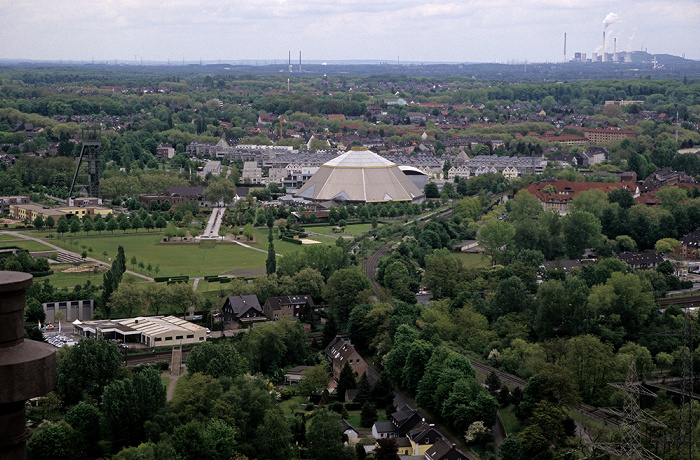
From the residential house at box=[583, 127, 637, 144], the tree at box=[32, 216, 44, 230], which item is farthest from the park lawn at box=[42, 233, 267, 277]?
the residential house at box=[583, 127, 637, 144]

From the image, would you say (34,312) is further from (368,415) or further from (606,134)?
(606,134)

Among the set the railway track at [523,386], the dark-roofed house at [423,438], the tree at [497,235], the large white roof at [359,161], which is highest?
the large white roof at [359,161]

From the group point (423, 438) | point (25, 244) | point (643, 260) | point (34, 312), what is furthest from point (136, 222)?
point (423, 438)

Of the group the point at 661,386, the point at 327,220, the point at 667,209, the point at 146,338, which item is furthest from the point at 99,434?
the point at 667,209

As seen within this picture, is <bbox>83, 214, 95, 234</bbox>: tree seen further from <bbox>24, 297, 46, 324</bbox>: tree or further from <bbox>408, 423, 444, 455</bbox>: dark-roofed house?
<bbox>408, 423, 444, 455</bbox>: dark-roofed house

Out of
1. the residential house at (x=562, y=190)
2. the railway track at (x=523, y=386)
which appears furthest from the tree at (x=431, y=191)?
the railway track at (x=523, y=386)

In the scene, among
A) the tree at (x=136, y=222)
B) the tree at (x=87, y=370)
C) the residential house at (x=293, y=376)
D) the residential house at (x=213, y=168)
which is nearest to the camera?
the tree at (x=87, y=370)

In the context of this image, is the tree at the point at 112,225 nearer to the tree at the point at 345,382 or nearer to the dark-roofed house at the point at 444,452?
the tree at the point at 345,382
